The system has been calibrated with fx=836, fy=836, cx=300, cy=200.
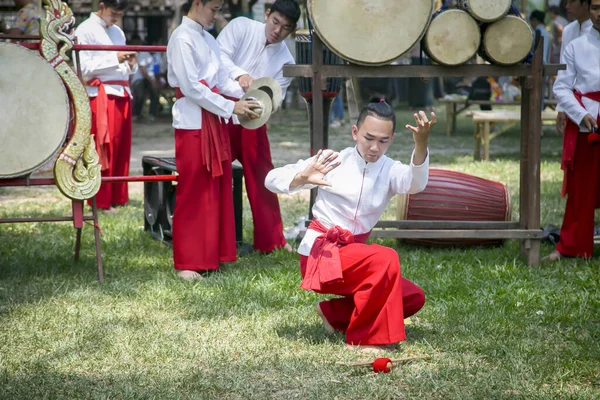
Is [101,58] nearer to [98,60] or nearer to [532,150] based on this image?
[98,60]

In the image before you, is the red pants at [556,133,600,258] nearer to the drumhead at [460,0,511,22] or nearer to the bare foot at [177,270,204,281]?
the drumhead at [460,0,511,22]

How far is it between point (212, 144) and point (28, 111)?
1038 millimetres

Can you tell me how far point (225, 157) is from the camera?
4945 millimetres

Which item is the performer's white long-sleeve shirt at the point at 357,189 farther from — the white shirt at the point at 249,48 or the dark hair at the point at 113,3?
the dark hair at the point at 113,3

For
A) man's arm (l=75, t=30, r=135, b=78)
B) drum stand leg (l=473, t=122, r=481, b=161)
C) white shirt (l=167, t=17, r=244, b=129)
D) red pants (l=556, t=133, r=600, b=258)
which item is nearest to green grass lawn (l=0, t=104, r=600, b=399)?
red pants (l=556, t=133, r=600, b=258)

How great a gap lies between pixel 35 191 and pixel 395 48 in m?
4.72

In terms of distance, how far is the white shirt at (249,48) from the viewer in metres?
5.48

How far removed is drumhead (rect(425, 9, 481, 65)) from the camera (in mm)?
4871

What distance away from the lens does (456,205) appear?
5.85 m

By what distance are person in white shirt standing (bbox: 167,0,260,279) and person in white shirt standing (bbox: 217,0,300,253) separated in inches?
17.8

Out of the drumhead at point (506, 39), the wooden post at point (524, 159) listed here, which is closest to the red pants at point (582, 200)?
the wooden post at point (524, 159)

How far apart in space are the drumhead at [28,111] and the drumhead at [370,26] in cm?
153

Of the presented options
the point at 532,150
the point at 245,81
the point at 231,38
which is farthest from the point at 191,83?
the point at 532,150

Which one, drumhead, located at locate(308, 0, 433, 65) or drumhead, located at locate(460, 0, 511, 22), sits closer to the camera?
drumhead, located at locate(308, 0, 433, 65)
